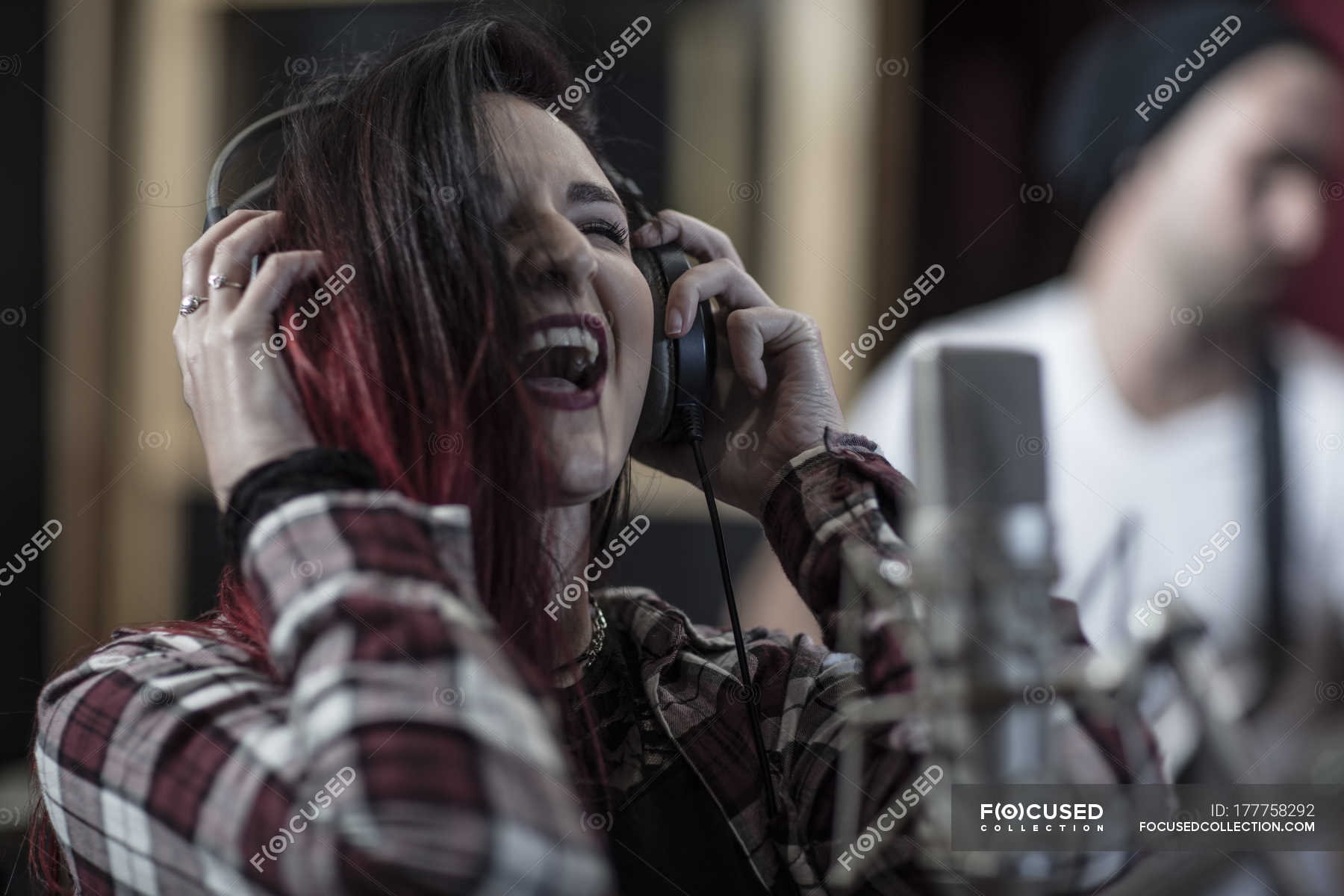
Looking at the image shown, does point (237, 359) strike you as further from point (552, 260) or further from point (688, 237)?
point (688, 237)

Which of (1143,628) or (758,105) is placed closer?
(1143,628)

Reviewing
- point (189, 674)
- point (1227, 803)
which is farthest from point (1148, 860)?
point (189, 674)

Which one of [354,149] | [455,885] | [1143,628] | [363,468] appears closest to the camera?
[455,885]

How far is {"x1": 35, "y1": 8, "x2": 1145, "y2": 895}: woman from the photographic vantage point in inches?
15.4

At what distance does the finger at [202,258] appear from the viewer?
0.51 metres

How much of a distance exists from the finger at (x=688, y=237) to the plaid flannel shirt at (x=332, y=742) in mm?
324

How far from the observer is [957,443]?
67 centimetres

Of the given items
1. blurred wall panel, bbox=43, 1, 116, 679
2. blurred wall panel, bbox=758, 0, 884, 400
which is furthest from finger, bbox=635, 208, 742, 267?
blurred wall panel, bbox=43, 1, 116, 679

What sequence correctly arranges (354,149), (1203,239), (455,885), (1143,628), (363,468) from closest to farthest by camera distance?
(455,885) → (363,468) → (354,149) → (1143,628) → (1203,239)

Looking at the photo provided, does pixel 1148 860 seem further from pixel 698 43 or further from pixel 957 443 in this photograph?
pixel 698 43

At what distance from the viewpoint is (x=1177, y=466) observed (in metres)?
1.08

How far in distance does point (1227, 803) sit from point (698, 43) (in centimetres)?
99

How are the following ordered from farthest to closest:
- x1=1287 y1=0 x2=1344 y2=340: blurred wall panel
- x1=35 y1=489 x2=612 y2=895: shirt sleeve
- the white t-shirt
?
x1=1287 y1=0 x2=1344 y2=340: blurred wall panel, the white t-shirt, x1=35 y1=489 x2=612 y2=895: shirt sleeve

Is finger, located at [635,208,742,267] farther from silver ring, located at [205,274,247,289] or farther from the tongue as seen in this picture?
silver ring, located at [205,274,247,289]
